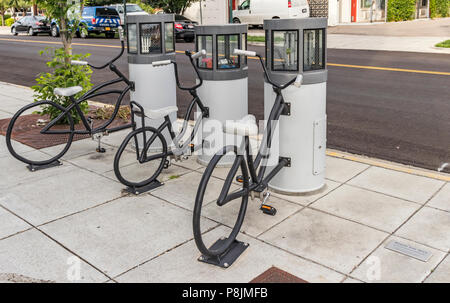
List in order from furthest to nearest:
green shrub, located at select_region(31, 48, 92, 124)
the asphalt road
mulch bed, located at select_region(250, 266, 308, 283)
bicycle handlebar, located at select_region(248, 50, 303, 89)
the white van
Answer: the white van → green shrub, located at select_region(31, 48, 92, 124) → the asphalt road → bicycle handlebar, located at select_region(248, 50, 303, 89) → mulch bed, located at select_region(250, 266, 308, 283)

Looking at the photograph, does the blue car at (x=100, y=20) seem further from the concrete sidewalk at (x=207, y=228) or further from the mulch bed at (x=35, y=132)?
the concrete sidewalk at (x=207, y=228)

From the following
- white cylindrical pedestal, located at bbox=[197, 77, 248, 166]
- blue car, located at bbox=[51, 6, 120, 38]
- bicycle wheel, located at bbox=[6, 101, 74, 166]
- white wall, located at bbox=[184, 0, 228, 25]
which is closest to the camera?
white cylindrical pedestal, located at bbox=[197, 77, 248, 166]

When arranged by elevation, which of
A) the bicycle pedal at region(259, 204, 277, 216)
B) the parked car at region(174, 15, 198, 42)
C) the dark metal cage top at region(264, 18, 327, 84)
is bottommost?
the bicycle pedal at region(259, 204, 277, 216)

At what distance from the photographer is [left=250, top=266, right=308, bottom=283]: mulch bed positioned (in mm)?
3811

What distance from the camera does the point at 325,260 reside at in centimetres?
409

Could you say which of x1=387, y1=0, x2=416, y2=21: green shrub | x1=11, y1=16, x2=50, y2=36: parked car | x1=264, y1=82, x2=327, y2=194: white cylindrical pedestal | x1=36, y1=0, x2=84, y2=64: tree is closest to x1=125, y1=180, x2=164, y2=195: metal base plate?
x1=264, y1=82, x2=327, y2=194: white cylindrical pedestal

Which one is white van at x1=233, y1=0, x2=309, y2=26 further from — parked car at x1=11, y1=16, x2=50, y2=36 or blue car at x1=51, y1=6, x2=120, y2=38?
parked car at x1=11, y1=16, x2=50, y2=36

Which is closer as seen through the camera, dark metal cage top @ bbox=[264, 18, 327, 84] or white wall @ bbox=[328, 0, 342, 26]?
dark metal cage top @ bbox=[264, 18, 327, 84]

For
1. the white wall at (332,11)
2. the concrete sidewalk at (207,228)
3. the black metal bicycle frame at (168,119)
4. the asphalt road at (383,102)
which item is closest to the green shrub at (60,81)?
the concrete sidewalk at (207,228)

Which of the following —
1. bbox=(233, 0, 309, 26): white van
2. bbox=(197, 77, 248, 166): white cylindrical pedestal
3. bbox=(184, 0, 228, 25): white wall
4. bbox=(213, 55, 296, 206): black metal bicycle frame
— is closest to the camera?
bbox=(213, 55, 296, 206): black metal bicycle frame

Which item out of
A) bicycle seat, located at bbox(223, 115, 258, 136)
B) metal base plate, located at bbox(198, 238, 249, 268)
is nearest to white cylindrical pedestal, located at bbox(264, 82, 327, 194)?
bicycle seat, located at bbox(223, 115, 258, 136)

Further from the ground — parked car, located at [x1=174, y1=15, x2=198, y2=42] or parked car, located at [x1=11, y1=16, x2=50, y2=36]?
parked car, located at [x1=11, y1=16, x2=50, y2=36]

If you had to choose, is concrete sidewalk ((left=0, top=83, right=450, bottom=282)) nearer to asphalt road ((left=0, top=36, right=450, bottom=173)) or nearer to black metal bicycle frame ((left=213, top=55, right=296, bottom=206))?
Answer: black metal bicycle frame ((left=213, top=55, right=296, bottom=206))
